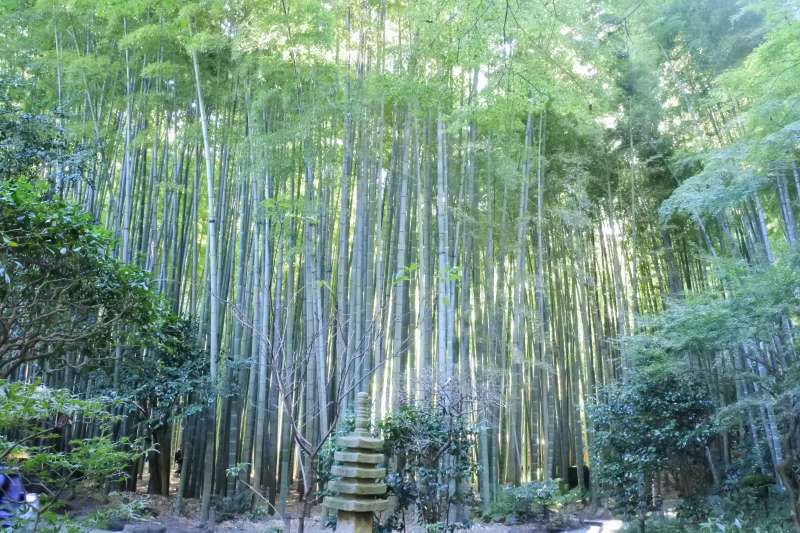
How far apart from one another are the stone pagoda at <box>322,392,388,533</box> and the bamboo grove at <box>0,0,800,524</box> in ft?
6.30

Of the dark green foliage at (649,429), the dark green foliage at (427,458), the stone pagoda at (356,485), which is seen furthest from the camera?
the dark green foliage at (649,429)

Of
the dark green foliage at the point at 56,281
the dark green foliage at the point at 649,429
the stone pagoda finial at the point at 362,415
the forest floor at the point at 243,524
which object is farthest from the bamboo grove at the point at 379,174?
the stone pagoda finial at the point at 362,415

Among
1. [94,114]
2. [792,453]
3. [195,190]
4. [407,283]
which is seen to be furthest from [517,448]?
[94,114]

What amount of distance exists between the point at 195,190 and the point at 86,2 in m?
2.37

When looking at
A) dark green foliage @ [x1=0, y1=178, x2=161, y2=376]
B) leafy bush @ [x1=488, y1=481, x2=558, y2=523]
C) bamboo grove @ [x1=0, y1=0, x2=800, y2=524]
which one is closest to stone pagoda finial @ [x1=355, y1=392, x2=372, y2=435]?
bamboo grove @ [x1=0, y1=0, x2=800, y2=524]

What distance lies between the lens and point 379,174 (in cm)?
742

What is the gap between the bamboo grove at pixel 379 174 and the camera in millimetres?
5938

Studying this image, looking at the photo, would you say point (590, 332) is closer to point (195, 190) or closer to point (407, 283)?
point (407, 283)

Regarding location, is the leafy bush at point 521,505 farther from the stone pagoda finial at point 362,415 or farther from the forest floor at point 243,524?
the stone pagoda finial at point 362,415

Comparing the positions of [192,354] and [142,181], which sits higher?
[142,181]

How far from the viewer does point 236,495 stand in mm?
6734

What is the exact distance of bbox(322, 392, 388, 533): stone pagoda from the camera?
3049 millimetres

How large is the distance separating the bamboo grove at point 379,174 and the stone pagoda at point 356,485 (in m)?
1.92

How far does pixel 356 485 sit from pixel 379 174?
16.1ft
